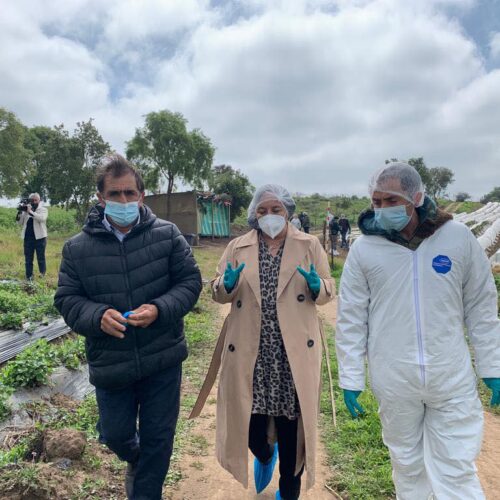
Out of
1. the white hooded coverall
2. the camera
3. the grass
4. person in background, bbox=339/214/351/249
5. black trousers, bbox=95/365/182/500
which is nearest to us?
the white hooded coverall

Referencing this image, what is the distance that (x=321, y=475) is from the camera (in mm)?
3277

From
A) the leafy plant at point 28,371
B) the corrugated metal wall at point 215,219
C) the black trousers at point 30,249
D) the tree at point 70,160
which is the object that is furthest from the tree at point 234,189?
the leafy plant at point 28,371

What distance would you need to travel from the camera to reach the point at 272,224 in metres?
2.73

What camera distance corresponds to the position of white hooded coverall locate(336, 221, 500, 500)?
2.14 m

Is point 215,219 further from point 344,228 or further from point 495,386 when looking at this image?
point 495,386

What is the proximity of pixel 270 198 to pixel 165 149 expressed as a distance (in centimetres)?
2363

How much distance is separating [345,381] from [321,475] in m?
1.37

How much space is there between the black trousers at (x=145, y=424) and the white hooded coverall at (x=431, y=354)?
105 cm

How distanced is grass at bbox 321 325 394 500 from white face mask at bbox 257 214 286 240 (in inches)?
74.4

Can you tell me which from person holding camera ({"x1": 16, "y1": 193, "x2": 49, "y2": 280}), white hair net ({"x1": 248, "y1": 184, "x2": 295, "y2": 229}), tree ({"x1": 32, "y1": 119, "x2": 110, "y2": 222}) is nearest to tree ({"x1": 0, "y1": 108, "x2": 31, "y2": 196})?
tree ({"x1": 32, "y1": 119, "x2": 110, "y2": 222})

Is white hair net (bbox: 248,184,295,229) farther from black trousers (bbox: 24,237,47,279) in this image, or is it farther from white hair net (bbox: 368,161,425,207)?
black trousers (bbox: 24,237,47,279)

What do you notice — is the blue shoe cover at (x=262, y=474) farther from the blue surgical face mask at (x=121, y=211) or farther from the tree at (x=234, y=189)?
the tree at (x=234, y=189)

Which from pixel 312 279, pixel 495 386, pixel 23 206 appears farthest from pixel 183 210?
pixel 495 386

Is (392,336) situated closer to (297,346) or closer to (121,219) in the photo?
(297,346)
